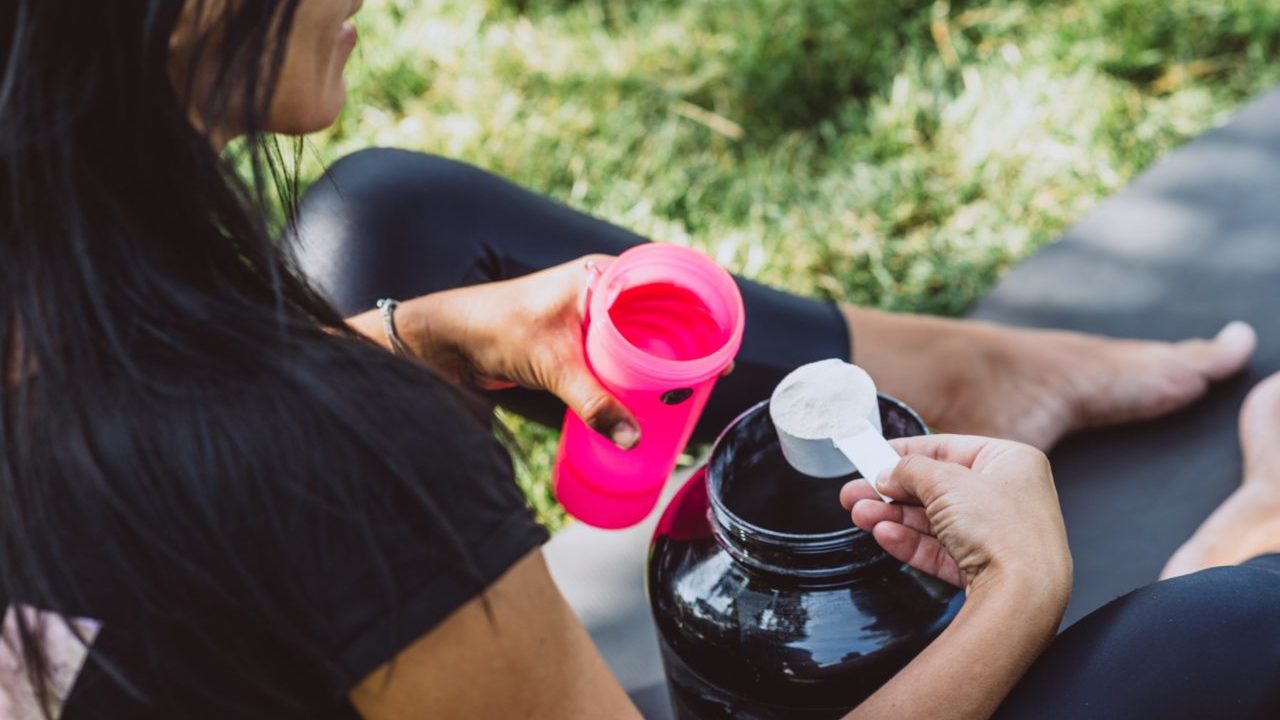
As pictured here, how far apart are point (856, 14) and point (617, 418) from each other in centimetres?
140

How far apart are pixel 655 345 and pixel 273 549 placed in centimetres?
41

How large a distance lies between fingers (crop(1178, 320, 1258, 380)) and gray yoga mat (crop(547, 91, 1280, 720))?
0.02m

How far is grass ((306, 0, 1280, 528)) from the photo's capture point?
71.7 inches

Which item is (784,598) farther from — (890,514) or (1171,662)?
(1171,662)

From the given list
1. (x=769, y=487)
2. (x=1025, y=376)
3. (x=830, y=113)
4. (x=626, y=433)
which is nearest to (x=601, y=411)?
(x=626, y=433)

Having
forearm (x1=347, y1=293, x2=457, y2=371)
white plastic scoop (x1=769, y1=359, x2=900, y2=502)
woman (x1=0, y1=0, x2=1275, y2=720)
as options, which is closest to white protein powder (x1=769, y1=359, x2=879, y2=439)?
white plastic scoop (x1=769, y1=359, x2=900, y2=502)

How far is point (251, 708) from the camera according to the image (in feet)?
2.25

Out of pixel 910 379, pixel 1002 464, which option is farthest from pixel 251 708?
pixel 910 379

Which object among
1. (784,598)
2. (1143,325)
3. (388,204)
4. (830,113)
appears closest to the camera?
(784,598)

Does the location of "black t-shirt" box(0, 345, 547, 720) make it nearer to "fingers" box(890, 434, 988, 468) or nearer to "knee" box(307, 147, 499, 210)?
"fingers" box(890, 434, 988, 468)

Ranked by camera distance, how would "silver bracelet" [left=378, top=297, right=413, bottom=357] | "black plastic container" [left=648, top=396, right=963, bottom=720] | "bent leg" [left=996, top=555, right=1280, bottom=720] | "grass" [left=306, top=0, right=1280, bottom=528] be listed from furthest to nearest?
"grass" [left=306, top=0, right=1280, bottom=528], "silver bracelet" [left=378, top=297, right=413, bottom=357], "black plastic container" [left=648, top=396, right=963, bottom=720], "bent leg" [left=996, top=555, right=1280, bottom=720]

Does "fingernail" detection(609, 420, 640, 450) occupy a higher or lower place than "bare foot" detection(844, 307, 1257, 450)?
higher

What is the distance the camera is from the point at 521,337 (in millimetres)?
999

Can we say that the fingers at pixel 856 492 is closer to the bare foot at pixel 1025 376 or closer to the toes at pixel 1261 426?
the bare foot at pixel 1025 376
